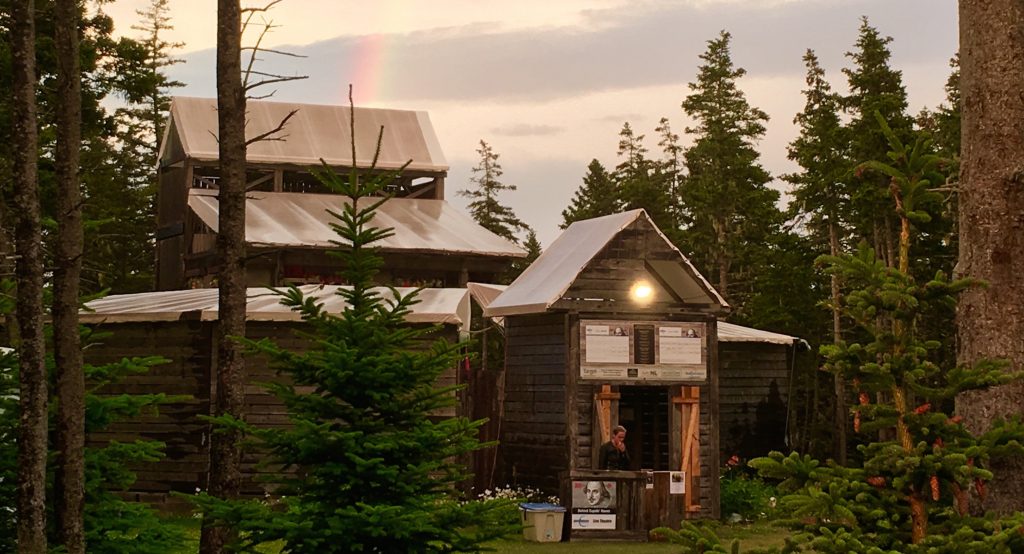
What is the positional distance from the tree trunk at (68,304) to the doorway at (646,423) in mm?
18045

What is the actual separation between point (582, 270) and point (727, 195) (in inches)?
1060

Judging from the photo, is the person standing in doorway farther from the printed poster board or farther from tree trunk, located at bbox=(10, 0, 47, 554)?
tree trunk, located at bbox=(10, 0, 47, 554)

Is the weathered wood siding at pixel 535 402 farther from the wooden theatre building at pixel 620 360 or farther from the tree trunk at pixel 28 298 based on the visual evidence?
the tree trunk at pixel 28 298

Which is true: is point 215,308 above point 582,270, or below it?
below

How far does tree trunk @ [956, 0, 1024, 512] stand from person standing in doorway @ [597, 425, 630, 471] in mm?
13701

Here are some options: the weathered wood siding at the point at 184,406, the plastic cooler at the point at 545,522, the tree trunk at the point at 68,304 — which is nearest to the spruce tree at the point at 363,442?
the tree trunk at the point at 68,304

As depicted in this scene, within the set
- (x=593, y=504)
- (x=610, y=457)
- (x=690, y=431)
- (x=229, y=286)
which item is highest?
(x=229, y=286)

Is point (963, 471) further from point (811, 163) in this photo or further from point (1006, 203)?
point (811, 163)

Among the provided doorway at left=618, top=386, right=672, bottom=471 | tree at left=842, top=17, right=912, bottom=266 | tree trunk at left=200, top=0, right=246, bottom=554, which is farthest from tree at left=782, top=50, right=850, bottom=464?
tree trunk at left=200, top=0, right=246, bottom=554

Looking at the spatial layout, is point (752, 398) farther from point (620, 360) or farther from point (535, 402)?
point (620, 360)

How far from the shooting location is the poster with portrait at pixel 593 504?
22.6 m

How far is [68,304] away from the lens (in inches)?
528

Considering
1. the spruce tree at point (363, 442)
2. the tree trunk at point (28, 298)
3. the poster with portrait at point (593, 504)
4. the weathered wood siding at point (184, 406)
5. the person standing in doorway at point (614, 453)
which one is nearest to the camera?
the spruce tree at point (363, 442)

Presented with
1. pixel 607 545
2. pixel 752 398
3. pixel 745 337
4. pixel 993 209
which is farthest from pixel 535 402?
pixel 993 209
